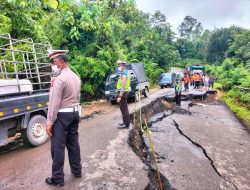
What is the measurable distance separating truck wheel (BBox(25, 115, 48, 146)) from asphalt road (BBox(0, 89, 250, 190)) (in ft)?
0.58

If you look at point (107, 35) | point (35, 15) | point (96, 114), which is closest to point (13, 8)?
point (35, 15)

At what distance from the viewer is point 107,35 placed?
1552 cm

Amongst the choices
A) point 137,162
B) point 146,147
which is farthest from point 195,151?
point 137,162

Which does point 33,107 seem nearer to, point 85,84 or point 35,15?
point 35,15

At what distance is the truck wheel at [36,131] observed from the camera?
560cm

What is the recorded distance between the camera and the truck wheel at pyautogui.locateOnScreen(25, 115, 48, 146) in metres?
5.60

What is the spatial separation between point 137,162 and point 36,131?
2478 mm

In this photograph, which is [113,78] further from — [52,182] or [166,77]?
[166,77]

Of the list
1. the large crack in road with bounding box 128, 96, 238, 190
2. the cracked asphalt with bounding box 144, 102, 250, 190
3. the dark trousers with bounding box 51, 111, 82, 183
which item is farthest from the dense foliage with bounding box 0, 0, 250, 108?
the cracked asphalt with bounding box 144, 102, 250, 190

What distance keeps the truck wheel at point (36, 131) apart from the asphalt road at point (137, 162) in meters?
0.18

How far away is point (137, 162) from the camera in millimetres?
4867

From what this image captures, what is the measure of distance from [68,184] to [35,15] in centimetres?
916

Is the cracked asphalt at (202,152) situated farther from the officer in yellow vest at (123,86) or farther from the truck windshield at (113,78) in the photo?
the truck windshield at (113,78)

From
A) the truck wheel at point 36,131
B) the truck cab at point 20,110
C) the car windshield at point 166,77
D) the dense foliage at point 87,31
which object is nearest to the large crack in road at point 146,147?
the truck wheel at point 36,131
